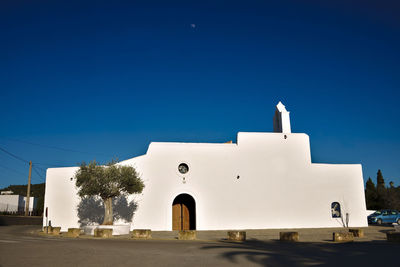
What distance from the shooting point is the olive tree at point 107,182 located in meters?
20.1

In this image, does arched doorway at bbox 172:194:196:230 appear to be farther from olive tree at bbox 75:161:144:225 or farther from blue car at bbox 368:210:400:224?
blue car at bbox 368:210:400:224

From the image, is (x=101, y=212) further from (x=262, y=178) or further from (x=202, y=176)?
(x=262, y=178)

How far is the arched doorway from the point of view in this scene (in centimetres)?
2450

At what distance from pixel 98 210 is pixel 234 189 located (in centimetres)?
974

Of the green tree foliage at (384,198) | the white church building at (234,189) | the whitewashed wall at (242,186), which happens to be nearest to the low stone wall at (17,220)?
the white church building at (234,189)

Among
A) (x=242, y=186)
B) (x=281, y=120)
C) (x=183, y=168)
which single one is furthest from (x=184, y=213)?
(x=281, y=120)

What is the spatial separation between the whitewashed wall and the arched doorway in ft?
2.92

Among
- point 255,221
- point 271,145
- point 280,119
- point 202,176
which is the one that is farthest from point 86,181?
point 280,119

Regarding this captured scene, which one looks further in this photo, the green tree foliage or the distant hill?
the distant hill

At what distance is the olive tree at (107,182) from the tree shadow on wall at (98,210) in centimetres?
254

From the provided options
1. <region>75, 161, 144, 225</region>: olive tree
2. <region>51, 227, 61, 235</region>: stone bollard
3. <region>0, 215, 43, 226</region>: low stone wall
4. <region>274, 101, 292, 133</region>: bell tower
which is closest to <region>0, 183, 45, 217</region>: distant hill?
<region>0, 215, 43, 226</region>: low stone wall

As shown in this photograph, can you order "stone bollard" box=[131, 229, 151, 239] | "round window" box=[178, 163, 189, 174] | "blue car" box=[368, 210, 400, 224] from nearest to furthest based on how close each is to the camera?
1. "stone bollard" box=[131, 229, 151, 239]
2. "round window" box=[178, 163, 189, 174]
3. "blue car" box=[368, 210, 400, 224]

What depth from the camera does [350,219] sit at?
26.0 meters

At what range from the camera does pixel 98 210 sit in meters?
23.4
